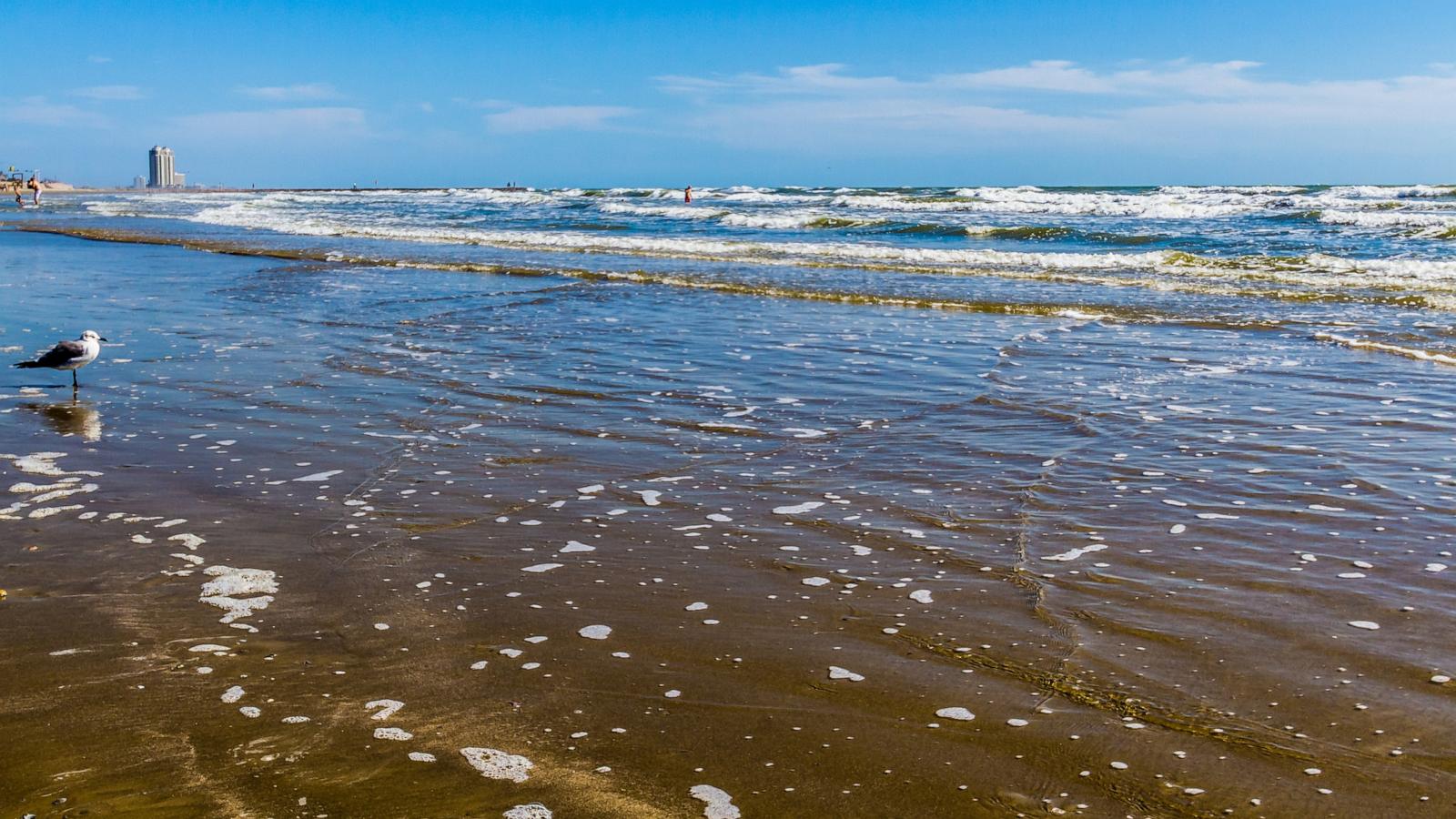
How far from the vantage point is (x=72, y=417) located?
8.07 m

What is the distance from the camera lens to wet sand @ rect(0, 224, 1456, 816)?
3.22 meters

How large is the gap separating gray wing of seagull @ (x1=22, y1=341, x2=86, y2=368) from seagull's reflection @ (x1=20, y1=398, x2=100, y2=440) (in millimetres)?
517

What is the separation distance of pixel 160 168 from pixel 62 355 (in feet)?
528

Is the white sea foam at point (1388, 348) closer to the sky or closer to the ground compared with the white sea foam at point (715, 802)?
closer to the sky

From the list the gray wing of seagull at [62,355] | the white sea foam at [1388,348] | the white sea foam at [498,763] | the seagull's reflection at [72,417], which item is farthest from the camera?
the white sea foam at [1388,348]

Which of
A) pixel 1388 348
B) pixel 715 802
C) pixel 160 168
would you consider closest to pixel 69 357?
pixel 715 802

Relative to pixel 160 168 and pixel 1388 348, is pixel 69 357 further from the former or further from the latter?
pixel 160 168

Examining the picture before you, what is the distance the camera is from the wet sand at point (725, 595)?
3.22m

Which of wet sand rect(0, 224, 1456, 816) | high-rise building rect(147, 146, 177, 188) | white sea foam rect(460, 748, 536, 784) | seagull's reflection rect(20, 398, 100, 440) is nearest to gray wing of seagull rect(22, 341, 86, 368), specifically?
wet sand rect(0, 224, 1456, 816)

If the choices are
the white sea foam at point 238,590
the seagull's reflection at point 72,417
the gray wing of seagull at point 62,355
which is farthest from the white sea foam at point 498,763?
the gray wing of seagull at point 62,355

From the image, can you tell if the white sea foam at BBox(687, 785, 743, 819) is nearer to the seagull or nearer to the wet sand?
the wet sand

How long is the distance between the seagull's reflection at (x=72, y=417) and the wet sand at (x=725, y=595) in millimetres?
51

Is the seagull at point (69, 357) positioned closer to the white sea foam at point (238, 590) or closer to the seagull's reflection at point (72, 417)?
the seagull's reflection at point (72, 417)

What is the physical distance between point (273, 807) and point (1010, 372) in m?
8.45
